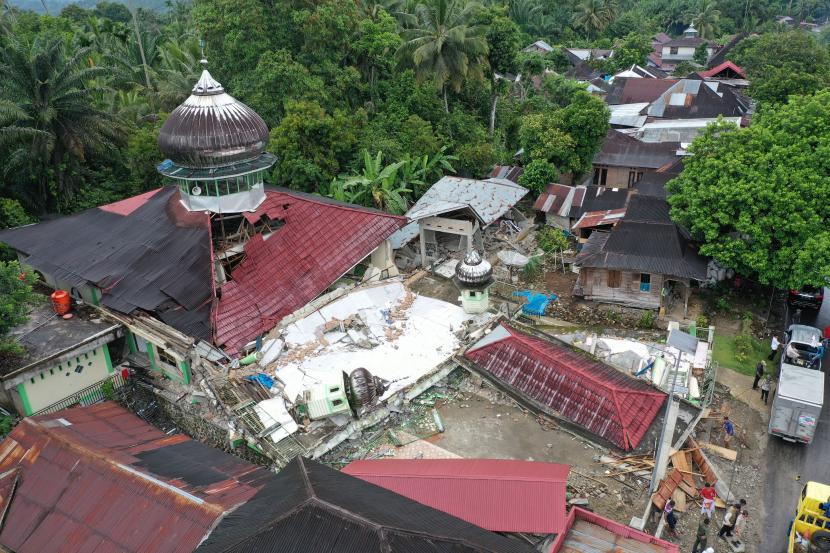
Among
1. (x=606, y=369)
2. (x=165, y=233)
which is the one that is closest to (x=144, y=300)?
(x=165, y=233)

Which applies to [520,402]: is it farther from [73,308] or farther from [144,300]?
[73,308]

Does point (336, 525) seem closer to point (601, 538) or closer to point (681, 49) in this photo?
point (601, 538)

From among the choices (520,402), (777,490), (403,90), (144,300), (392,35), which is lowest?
(777,490)

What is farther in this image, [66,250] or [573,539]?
[66,250]

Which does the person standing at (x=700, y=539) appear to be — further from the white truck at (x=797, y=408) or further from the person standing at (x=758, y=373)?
the person standing at (x=758, y=373)

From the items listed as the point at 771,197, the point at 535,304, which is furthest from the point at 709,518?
the point at 771,197

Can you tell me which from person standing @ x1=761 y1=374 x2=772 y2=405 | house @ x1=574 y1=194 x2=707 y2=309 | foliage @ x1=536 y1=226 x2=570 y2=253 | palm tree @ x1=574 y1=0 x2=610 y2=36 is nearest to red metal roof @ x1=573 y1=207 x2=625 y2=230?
foliage @ x1=536 y1=226 x2=570 y2=253
